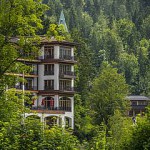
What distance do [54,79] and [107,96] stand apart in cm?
900

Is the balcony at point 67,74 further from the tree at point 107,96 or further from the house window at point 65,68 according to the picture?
the tree at point 107,96

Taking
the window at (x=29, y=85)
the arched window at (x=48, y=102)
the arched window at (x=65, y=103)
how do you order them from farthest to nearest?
the arched window at (x=65, y=103)
the window at (x=29, y=85)
the arched window at (x=48, y=102)

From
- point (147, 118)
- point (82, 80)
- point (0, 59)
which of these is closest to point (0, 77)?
point (0, 59)

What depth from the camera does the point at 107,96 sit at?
86562 millimetres

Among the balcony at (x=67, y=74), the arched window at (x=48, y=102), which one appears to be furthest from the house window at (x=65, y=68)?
the arched window at (x=48, y=102)

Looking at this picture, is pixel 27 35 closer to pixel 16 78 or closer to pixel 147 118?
pixel 16 78

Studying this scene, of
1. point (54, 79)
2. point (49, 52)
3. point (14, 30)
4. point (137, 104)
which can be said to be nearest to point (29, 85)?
point (54, 79)

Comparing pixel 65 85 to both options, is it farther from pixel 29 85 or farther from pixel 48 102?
pixel 29 85

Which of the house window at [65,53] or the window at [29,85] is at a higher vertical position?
the house window at [65,53]

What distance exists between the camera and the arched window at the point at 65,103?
81688mm

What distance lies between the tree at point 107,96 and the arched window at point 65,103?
16.0ft

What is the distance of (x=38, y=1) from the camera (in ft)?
84.9

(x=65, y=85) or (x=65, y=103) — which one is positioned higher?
(x=65, y=85)

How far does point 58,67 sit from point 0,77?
57.8 m
